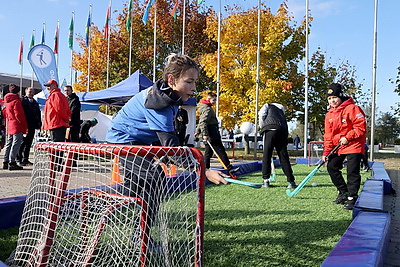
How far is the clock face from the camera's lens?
1338cm

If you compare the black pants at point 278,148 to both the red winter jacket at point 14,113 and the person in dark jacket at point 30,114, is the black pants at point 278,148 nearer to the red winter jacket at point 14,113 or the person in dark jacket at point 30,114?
the red winter jacket at point 14,113

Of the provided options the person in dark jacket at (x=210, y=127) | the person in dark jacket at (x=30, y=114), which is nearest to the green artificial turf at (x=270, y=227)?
the person in dark jacket at (x=210, y=127)

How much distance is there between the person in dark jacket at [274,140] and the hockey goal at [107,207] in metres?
3.71

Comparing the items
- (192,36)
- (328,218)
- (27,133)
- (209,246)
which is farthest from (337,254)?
(192,36)

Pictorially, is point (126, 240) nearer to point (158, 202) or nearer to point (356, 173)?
point (158, 202)

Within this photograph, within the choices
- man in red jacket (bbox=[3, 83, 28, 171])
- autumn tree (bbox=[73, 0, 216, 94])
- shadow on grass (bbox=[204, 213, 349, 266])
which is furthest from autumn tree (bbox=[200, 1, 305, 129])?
shadow on grass (bbox=[204, 213, 349, 266])

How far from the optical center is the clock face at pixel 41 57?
527 inches

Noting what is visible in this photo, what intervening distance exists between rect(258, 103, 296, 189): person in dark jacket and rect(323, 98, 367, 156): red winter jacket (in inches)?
42.0

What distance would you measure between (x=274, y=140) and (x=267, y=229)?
2895 millimetres

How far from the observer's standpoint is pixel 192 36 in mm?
25828

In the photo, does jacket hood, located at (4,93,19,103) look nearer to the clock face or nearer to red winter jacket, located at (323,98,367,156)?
red winter jacket, located at (323,98,367,156)

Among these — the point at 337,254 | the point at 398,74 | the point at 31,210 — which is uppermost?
the point at 398,74

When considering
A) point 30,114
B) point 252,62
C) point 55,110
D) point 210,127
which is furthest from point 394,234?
point 252,62

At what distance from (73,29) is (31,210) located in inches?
954
